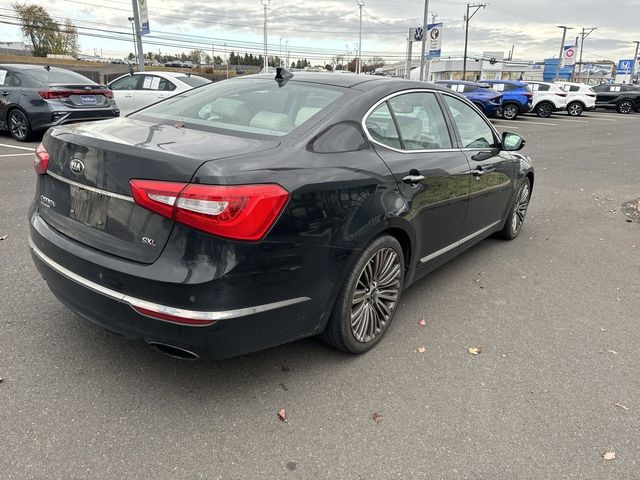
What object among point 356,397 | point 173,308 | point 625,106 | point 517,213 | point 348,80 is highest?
A: point 348,80

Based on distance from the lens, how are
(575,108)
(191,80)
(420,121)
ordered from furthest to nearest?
(575,108), (191,80), (420,121)

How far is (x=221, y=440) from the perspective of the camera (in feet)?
7.62

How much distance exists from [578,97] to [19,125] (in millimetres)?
26000


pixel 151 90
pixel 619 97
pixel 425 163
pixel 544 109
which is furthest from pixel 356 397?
pixel 619 97

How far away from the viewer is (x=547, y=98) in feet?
82.7

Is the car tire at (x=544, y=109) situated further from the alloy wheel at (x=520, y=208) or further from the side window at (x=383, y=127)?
the side window at (x=383, y=127)

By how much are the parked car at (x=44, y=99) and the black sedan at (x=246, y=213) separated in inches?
303

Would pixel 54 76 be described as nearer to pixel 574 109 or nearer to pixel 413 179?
pixel 413 179

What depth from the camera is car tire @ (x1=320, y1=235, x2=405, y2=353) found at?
9.18 feet

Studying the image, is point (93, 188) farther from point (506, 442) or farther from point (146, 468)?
point (506, 442)

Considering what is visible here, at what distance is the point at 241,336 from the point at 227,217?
580mm

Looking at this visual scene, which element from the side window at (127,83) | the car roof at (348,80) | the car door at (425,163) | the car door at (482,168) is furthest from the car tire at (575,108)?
the car roof at (348,80)

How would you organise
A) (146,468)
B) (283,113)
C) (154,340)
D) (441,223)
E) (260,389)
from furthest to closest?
(441,223) → (283,113) → (260,389) → (154,340) → (146,468)

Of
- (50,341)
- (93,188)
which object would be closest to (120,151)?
(93,188)
